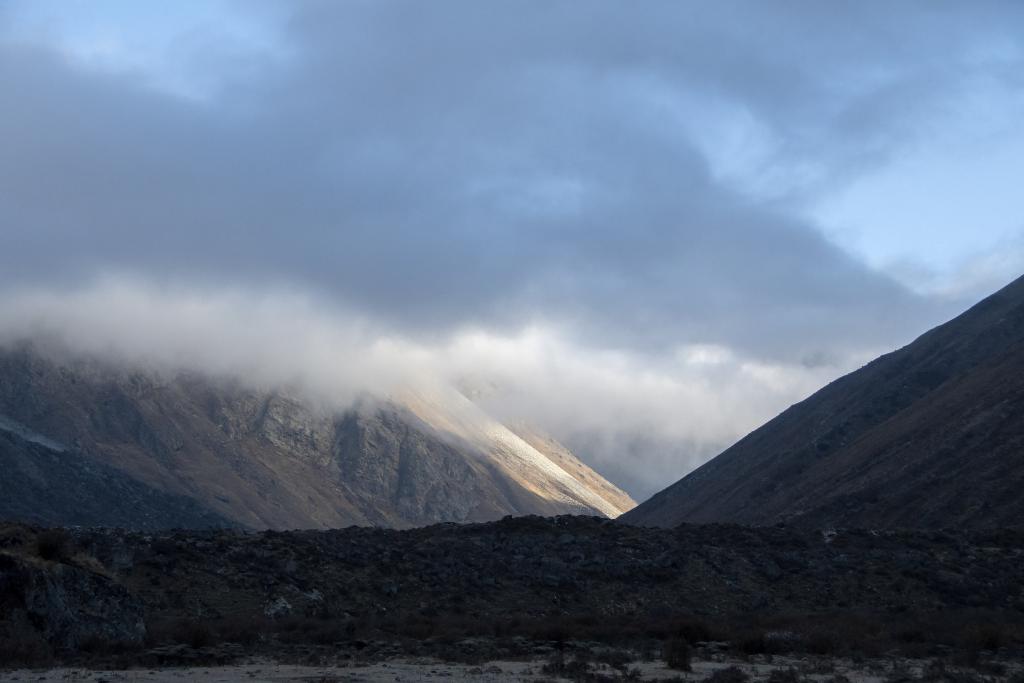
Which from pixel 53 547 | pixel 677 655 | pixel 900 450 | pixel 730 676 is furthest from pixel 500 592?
pixel 900 450

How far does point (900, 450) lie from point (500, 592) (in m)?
78.3

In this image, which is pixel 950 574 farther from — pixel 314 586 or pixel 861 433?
pixel 861 433

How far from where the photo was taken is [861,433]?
144875 millimetres

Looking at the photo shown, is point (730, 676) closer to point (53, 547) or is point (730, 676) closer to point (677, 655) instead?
point (677, 655)

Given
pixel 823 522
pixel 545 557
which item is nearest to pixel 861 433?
pixel 823 522

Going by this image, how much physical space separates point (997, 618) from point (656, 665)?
23.7 meters

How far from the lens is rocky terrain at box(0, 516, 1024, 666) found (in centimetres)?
3575

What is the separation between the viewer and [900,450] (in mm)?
120312

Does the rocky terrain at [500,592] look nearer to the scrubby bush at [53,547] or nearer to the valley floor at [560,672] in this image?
the scrubby bush at [53,547]

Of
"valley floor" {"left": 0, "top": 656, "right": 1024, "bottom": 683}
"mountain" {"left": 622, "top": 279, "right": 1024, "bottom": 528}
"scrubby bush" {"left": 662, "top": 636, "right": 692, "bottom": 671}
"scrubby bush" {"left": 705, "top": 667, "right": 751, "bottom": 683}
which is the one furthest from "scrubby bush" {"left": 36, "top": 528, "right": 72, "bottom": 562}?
"mountain" {"left": 622, "top": 279, "right": 1024, "bottom": 528}

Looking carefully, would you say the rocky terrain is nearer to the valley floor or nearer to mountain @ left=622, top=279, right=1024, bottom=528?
the valley floor

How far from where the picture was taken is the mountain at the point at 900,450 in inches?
4006

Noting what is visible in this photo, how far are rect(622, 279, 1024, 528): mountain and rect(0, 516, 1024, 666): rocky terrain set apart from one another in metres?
33.4

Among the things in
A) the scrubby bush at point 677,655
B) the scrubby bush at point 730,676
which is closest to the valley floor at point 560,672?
the scrubby bush at point 730,676
